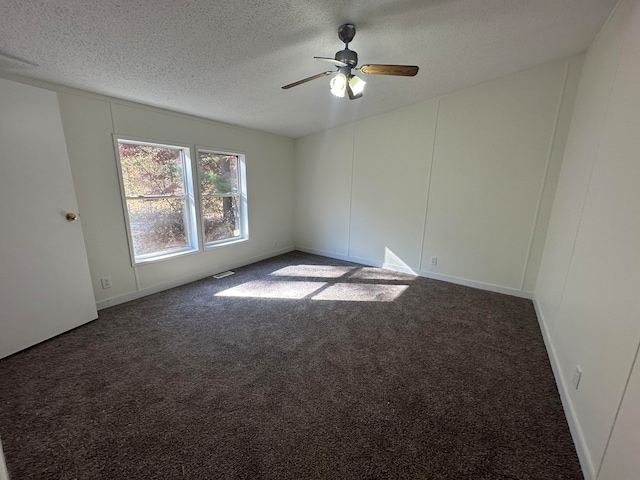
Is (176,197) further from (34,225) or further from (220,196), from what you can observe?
(34,225)

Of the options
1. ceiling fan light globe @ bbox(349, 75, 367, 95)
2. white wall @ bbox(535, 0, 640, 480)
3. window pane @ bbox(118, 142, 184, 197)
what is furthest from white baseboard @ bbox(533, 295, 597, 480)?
window pane @ bbox(118, 142, 184, 197)

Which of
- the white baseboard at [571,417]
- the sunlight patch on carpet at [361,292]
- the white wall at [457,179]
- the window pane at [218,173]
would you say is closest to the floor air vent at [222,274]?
the window pane at [218,173]

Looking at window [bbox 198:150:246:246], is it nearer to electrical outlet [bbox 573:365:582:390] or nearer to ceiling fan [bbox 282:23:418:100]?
ceiling fan [bbox 282:23:418:100]

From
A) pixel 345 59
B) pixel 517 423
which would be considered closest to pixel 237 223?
pixel 345 59

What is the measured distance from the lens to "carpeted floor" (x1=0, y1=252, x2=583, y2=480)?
4.33ft

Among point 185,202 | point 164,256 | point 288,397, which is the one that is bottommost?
point 288,397

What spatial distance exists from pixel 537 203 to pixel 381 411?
9.86 feet

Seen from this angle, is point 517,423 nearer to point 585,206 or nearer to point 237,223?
point 585,206

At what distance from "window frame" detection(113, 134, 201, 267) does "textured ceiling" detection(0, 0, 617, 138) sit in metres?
0.46

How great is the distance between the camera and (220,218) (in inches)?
161

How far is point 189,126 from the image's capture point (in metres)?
3.36

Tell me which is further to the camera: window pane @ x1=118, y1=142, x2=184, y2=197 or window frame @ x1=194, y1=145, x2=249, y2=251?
window frame @ x1=194, y1=145, x2=249, y2=251

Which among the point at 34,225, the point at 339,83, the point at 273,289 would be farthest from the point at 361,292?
the point at 34,225

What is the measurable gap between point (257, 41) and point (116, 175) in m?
2.08
